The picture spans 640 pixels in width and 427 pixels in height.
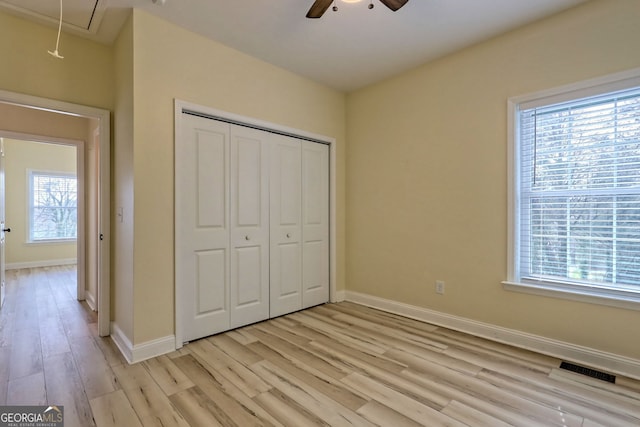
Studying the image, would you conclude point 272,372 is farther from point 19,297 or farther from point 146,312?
point 19,297

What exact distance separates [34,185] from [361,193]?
713cm

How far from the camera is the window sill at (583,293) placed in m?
2.13

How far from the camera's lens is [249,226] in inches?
123

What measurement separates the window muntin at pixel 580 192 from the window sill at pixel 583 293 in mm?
43

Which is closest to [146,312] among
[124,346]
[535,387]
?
[124,346]

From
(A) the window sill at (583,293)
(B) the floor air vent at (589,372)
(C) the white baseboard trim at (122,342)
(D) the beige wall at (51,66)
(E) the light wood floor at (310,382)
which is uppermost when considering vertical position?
(D) the beige wall at (51,66)

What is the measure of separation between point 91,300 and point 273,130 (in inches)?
122

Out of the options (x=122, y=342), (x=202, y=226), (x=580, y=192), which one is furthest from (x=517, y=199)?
(x=122, y=342)

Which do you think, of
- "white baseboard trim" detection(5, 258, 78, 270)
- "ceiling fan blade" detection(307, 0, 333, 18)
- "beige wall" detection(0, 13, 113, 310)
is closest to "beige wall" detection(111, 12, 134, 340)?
"beige wall" detection(0, 13, 113, 310)

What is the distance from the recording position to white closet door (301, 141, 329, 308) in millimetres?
3660

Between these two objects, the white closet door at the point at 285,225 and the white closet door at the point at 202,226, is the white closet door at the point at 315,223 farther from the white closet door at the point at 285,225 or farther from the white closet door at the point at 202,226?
the white closet door at the point at 202,226

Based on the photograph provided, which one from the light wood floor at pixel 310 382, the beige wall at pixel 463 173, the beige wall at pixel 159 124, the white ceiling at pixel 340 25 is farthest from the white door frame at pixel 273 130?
the white ceiling at pixel 340 25

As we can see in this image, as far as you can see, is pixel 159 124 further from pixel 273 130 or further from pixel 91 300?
pixel 91 300

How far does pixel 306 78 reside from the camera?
3.58 m
